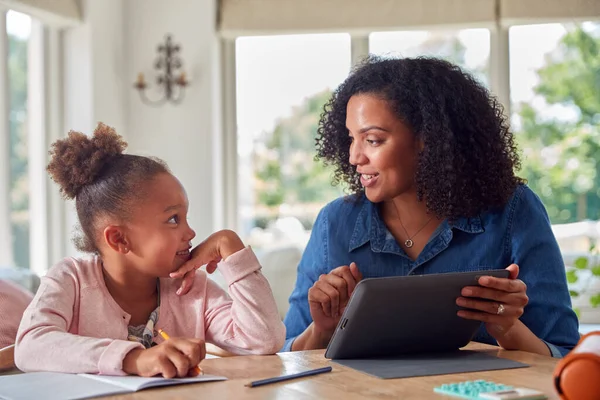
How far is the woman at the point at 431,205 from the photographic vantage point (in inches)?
71.2

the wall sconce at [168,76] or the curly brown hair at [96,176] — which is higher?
the wall sconce at [168,76]

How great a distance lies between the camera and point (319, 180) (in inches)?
171

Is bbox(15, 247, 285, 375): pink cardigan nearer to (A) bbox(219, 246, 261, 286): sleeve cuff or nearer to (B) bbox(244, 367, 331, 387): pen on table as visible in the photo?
(A) bbox(219, 246, 261, 286): sleeve cuff

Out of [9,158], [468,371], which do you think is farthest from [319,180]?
[468,371]

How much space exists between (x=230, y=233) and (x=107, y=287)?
266 millimetres

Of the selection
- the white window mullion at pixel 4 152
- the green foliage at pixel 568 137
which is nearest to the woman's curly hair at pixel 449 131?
the white window mullion at pixel 4 152

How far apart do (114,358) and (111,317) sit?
1.00 ft

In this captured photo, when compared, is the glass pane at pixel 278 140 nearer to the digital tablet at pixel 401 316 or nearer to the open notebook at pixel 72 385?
the digital tablet at pixel 401 316

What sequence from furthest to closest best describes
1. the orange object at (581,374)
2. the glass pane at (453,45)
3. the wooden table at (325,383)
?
the glass pane at (453,45), the wooden table at (325,383), the orange object at (581,374)

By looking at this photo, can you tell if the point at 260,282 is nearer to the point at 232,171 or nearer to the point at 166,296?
the point at 166,296

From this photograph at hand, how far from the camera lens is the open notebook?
114 cm

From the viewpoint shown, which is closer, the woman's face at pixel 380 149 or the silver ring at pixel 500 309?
the silver ring at pixel 500 309

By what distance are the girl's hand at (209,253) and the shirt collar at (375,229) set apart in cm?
39

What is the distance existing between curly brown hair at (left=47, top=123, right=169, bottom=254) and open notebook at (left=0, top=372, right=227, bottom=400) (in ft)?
1.45
